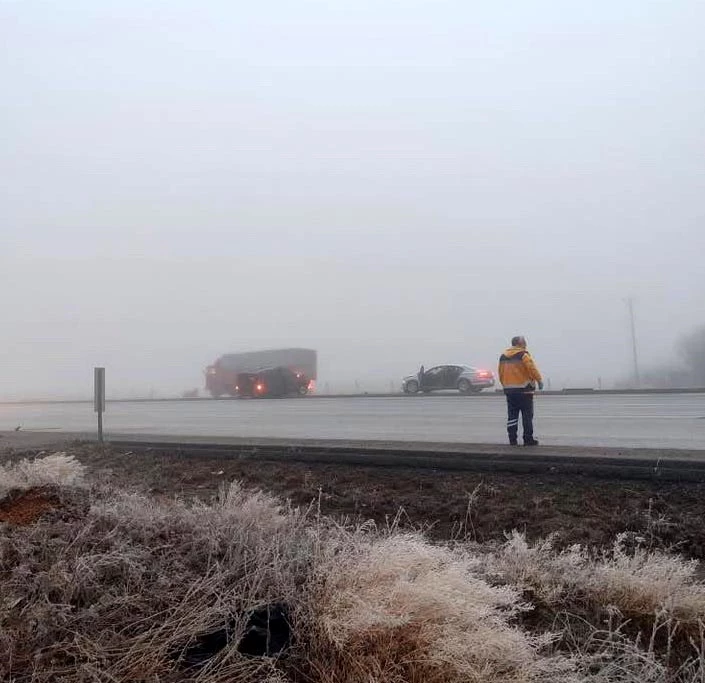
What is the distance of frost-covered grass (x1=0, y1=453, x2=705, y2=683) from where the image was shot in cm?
343

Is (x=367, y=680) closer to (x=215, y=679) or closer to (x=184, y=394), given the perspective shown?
(x=215, y=679)

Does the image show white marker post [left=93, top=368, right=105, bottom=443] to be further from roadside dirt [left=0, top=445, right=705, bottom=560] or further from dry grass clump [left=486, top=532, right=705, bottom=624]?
dry grass clump [left=486, top=532, right=705, bottom=624]

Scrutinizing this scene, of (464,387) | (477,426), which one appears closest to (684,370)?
(464,387)

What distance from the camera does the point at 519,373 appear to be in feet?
37.4

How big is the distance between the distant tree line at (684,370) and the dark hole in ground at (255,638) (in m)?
50.0

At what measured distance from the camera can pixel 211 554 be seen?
4371 millimetres

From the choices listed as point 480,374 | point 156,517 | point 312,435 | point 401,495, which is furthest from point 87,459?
point 480,374

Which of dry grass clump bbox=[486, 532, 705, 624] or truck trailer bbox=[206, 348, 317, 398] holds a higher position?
truck trailer bbox=[206, 348, 317, 398]

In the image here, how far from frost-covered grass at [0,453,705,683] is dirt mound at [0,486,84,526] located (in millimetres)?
162

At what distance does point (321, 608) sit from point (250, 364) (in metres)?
51.5

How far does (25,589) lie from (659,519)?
4.72 metres

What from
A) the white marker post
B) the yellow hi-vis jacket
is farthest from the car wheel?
the yellow hi-vis jacket

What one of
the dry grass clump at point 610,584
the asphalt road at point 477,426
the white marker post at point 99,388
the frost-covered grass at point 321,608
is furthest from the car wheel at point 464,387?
the frost-covered grass at point 321,608

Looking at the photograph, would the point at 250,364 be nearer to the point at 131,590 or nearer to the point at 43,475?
the point at 43,475
